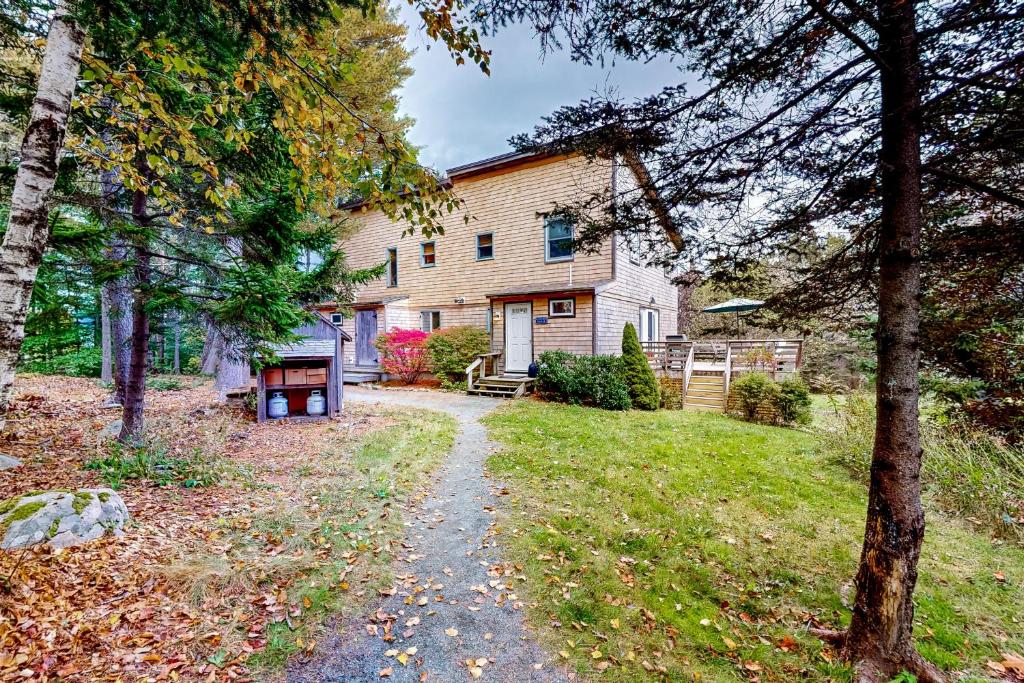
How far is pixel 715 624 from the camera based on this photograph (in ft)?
9.82

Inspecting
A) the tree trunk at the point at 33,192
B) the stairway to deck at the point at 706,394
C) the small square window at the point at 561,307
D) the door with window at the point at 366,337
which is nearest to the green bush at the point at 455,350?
the small square window at the point at 561,307

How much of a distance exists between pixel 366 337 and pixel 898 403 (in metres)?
16.4

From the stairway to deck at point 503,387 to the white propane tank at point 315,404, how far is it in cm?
481

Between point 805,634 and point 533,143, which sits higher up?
point 533,143

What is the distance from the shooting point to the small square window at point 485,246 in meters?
14.4

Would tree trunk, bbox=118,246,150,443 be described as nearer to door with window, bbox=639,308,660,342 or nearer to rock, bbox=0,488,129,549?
rock, bbox=0,488,129,549

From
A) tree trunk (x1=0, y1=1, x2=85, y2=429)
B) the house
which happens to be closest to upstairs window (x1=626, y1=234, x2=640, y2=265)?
tree trunk (x1=0, y1=1, x2=85, y2=429)

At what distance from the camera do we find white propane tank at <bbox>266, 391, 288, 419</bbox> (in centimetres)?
805

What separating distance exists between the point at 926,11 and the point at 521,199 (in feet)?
39.2

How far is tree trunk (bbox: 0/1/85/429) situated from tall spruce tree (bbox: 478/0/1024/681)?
2880 millimetres

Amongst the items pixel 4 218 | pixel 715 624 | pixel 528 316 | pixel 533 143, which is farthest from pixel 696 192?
pixel 528 316

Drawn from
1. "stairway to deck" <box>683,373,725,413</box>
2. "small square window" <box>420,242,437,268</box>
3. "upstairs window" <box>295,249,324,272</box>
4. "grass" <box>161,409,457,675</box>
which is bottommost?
"grass" <box>161,409,457,675</box>

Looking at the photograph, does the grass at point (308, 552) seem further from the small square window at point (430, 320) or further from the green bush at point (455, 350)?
the small square window at point (430, 320)

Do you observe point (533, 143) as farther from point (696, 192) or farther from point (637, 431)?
point (637, 431)
